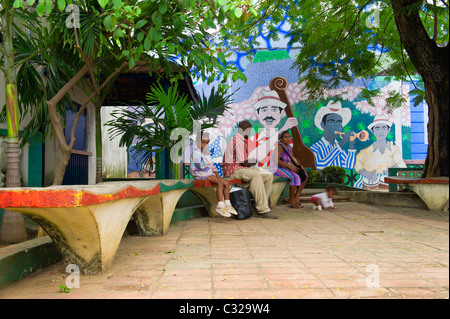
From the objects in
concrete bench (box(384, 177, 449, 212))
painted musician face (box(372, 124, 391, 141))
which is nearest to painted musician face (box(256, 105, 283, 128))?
painted musician face (box(372, 124, 391, 141))

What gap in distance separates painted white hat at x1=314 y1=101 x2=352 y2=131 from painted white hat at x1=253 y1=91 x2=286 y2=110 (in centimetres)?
139

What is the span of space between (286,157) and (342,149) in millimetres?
6164

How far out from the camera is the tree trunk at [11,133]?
11.8ft

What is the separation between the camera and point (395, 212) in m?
1.49

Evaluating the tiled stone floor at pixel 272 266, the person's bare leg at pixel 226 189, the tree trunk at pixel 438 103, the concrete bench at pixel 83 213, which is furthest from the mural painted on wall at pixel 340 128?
the tree trunk at pixel 438 103

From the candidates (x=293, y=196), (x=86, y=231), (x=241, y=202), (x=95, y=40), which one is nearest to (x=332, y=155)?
(x=293, y=196)

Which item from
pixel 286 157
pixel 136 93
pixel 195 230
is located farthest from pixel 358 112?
pixel 195 230

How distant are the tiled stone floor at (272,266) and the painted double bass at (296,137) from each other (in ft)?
26.6

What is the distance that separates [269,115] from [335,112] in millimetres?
2369

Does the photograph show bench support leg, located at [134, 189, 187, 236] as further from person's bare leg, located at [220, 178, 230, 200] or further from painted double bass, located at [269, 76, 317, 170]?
painted double bass, located at [269, 76, 317, 170]

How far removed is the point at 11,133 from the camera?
3.65 m
